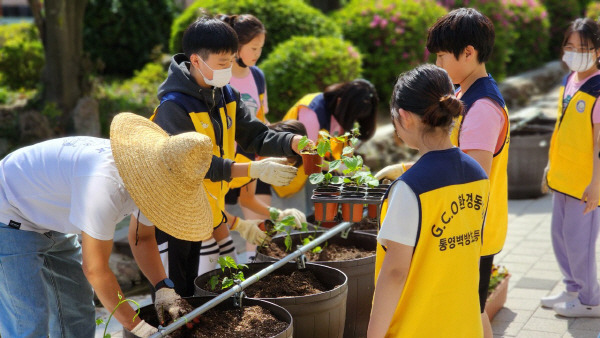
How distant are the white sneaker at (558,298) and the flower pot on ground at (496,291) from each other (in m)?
0.25

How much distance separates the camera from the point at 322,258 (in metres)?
3.85

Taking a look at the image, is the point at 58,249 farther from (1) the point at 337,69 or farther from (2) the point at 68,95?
(2) the point at 68,95

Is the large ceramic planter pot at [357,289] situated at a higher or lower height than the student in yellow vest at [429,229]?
lower

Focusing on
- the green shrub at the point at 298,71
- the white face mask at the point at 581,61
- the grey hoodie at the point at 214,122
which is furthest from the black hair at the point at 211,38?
the green shrub at the point at 298,71

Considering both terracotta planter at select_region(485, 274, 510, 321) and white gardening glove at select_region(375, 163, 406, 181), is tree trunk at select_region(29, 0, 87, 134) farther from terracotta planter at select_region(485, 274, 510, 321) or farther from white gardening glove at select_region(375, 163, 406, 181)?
white gardening glove at select_region(375, 163, 406, 181)

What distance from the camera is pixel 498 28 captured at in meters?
12.0

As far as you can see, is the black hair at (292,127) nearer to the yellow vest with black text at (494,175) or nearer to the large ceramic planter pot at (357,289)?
the large ceramic planter pot at (357,289)

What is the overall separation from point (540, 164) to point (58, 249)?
5643 millimetres

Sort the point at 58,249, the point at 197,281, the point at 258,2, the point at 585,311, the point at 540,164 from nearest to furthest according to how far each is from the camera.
Answer: the point at 58,249
the point at 197,281
the point at 585,311
the point at 540,164
the point at 258,2

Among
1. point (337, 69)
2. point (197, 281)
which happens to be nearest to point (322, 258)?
point (197, 281)

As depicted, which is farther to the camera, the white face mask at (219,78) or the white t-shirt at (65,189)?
the white face mask at (219,78)

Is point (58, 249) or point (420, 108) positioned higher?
point (420, 108)

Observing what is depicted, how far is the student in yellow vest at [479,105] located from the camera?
9.38ft

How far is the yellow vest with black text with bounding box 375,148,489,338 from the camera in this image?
7.45ft
